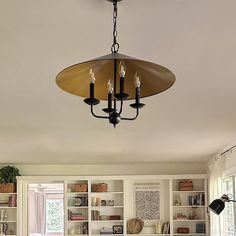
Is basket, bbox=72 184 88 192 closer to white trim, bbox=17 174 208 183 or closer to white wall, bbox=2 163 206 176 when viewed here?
white trim, bbox=17 174 208 183

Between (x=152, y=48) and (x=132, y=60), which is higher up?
(x=152, y=48)

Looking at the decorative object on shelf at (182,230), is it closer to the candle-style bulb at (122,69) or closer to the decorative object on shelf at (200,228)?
the decorative object on shelf at (200,228)

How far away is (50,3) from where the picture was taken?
8.06 feet

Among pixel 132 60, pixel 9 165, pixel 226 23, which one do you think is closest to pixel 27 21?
pixel 132 60

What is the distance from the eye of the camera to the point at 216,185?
8.79 metres

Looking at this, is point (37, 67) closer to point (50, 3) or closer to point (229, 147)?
point (50, 3)

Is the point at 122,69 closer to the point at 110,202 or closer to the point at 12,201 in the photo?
the point at 110,202

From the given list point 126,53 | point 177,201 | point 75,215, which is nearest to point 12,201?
point 75,215

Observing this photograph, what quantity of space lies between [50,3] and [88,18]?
0.26m

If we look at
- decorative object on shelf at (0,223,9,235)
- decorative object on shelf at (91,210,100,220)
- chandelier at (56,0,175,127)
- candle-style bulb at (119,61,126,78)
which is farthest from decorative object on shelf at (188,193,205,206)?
candle-style bulb at (119,61,126,78)

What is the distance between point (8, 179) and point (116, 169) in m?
2.20

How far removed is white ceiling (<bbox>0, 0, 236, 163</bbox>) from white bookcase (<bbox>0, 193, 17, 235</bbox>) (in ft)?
10.2

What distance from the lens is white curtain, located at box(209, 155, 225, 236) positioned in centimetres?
849

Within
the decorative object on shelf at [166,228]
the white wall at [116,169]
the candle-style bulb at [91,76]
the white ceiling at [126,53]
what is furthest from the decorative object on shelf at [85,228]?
the candle-style bulb at [91,76]
